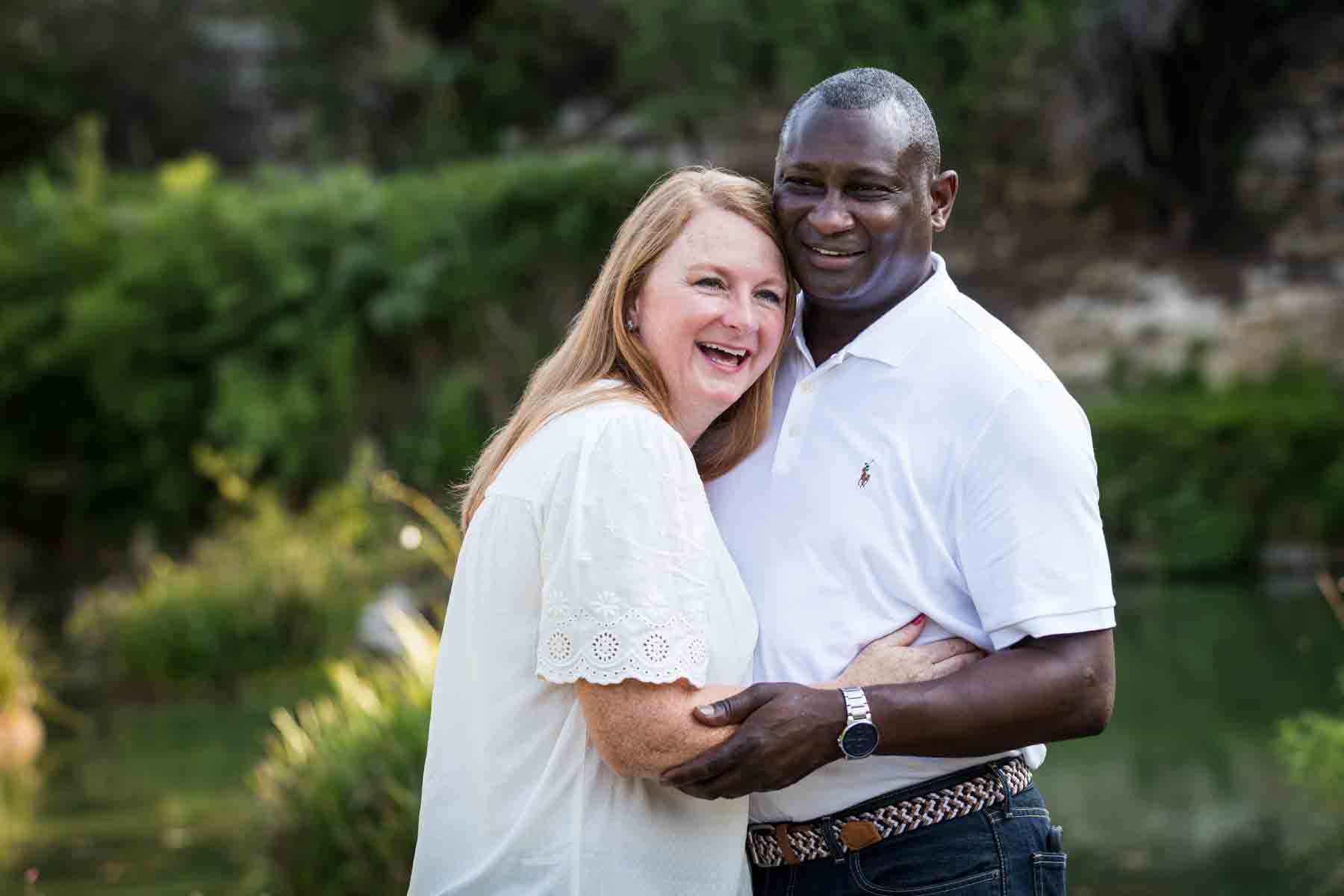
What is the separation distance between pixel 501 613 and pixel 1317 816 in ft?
14.6

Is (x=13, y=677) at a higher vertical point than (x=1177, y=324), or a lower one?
lower

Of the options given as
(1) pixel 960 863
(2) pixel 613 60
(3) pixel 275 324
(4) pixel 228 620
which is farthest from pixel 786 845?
(2) pixel 613 60

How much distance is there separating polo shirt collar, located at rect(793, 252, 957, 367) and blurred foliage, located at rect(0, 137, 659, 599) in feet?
51.7

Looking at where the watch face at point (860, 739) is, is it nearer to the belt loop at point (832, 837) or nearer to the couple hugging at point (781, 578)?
the couple hugging at point (781, 578)

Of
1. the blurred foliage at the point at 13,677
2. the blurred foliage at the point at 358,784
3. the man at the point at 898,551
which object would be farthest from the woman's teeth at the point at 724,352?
the blurred foliage at the point at 13,677

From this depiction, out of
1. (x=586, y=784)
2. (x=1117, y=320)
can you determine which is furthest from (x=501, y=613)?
(x=1117, y=320)

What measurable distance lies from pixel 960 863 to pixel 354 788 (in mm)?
3011

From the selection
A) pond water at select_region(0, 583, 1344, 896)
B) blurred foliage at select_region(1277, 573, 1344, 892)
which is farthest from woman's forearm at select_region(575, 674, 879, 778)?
pond water at select_region(0, 583, 1344, 896)

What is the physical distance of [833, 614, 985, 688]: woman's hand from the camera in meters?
2.36

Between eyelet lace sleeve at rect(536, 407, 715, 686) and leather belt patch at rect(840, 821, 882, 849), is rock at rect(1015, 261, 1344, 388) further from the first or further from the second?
eyelet lace sleeve at rect(536, 407, 715, 686)

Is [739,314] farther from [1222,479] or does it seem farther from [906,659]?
[1222,479]

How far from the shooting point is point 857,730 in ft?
7.40

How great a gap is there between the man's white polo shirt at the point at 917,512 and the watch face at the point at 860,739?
17cm

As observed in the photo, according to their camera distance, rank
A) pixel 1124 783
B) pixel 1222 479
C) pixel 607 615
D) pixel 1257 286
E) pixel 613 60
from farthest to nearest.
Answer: pixel 613 60 < pixel 1257 286 < pixel 1222 479 < pixel 1124 783 < pixel 607 615
